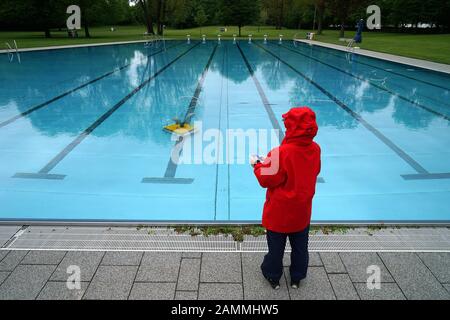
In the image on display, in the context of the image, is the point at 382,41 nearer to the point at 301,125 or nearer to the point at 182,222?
the point at 182,222

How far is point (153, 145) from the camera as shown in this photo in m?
5.49

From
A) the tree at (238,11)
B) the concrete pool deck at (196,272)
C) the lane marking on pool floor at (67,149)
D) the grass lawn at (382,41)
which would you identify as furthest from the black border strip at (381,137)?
the tree at (238,11)

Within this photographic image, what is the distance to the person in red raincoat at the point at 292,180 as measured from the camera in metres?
1.95

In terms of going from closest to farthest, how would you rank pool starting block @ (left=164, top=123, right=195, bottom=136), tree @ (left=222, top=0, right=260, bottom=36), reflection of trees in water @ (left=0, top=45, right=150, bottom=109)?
pool starting block @ (left=164, top=123, right=195, bottom=136) < reflection of trees in water @ (left=0, top=45, right=150, bottom=109) < tree @ (left=222, top=0, right=260, bottom=36)

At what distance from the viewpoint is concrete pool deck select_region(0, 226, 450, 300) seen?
2.33 metres

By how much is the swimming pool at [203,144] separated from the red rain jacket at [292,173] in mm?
1121

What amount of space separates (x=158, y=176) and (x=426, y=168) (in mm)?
3936

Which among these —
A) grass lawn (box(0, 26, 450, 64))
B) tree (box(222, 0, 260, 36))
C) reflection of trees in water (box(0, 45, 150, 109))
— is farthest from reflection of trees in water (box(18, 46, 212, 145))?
tree (box(222, 0, 260, 36))

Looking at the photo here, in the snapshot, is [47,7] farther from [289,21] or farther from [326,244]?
[289,21]

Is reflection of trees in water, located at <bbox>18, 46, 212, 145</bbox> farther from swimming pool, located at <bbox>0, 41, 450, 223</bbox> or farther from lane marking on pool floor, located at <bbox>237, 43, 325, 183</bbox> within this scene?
lane marking on pool floor, located at <bbox>237, 43, 325, 183</bbox>

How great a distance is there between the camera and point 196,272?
2.53 metres

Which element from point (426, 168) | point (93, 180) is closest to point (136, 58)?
point (93, 180)

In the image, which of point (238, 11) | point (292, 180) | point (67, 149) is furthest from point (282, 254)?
point (238, 11)
